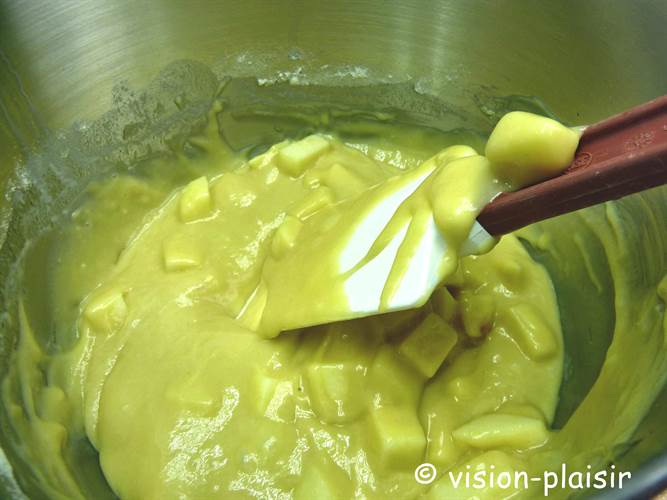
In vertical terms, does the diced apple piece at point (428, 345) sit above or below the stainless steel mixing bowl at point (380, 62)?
below

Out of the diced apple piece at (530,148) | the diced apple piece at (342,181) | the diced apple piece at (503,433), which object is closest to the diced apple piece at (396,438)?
the diced apple piece at (503,433)

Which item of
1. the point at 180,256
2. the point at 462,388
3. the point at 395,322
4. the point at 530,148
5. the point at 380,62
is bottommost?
the point at 462,388

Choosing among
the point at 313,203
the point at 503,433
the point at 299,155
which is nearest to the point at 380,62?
the point at 299,155

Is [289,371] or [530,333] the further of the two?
[530,333]

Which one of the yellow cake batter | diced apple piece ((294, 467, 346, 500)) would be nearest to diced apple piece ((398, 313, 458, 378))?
the yellow cake batter

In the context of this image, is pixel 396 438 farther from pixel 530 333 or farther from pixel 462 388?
pixel 530 333

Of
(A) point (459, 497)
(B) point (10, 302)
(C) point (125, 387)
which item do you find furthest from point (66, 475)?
(A) point (459, 497)

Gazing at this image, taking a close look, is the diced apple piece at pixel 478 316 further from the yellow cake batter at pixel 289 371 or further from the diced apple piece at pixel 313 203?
the diced apple piece at pixel 313 203

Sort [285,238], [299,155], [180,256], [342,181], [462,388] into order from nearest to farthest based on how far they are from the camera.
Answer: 1. [462,388]
2. [285,238]
3. [180,256]
4. [342,181]
5. [299,155]
